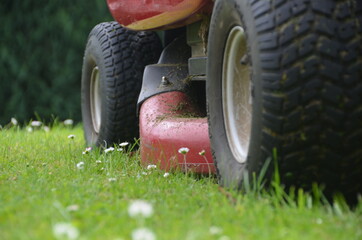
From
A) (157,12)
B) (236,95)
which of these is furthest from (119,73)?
(236,95)

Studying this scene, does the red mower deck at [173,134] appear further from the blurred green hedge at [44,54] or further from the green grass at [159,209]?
the blurred green hedge at [44,54]

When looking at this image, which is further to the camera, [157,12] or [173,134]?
[157,12]

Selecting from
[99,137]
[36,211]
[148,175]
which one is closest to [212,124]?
[148,175]

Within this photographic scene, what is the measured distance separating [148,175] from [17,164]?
0.73 metres

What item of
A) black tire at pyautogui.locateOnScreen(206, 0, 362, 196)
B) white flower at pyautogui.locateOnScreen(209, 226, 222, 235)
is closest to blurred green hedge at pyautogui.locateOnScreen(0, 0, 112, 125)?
black tire at pyautogui.locateOnScreen(206, 0, 362, 196)

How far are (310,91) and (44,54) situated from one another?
4606 millimetres

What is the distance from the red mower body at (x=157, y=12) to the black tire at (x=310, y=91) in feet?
3.37

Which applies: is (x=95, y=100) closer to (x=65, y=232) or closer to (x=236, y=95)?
(x=236, y=95)

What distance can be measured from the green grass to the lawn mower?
0.11 m

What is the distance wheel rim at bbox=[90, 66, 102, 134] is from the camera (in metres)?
3.97

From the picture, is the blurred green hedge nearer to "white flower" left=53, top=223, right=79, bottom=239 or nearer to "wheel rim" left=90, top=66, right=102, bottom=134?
"wheel rim" left=90, top=66, right=102, bottom=134

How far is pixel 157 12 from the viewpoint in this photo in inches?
118

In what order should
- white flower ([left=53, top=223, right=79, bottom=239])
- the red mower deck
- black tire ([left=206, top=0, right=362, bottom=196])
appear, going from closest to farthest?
white flower ([left=53, top=223, right=79, bottom=239])
black tire ([left=206, top=0, right=362, bottom=196])
the red mower deck

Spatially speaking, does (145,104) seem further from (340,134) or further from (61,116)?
(61,116)
